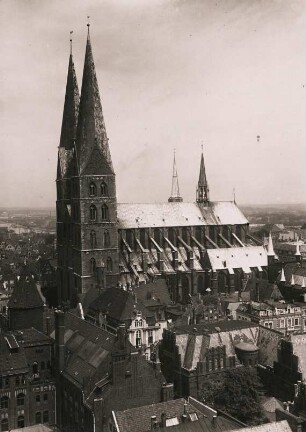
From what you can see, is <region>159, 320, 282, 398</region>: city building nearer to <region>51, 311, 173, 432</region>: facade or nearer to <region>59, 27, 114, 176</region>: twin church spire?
<region>51, 311, 173, 432</region>: facade

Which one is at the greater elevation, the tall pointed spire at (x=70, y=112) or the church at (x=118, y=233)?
the tall pointed spire at (x=70, y=112)

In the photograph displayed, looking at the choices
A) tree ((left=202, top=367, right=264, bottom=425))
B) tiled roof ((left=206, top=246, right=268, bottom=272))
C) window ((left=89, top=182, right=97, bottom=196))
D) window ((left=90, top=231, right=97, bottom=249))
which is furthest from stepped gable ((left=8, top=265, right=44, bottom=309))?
tiled roof ((left=206, top=246, right=268, bottom=272))

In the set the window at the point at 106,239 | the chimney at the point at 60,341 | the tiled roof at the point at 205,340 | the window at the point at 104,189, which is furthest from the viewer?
the window at the point at 106,239

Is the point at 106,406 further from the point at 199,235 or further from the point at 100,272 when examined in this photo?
the point at 199,235

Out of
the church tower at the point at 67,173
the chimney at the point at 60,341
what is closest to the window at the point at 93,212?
the church tower at the point at 67,173

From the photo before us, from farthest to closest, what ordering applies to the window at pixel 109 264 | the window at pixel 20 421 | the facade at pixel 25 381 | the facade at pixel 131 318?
the window at pixel 109 264, the facade at pixel 131 318, the window at pixel 20 421, the facade at pixel 25 381

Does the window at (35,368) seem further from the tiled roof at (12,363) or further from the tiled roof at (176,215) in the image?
the tiled roof at (176,215)

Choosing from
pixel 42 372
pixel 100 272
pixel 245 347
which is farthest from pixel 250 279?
pixel 42 372
